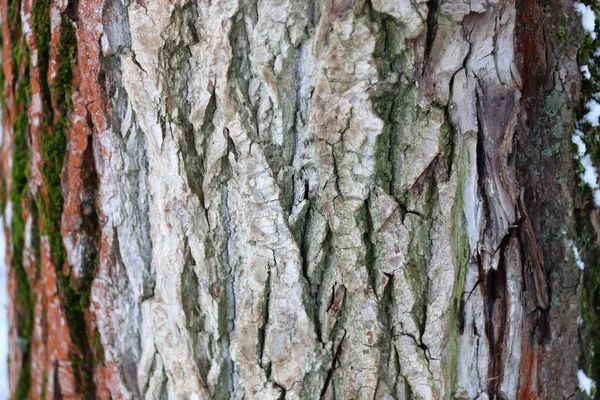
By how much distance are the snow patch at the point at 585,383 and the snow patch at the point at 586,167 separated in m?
0.48

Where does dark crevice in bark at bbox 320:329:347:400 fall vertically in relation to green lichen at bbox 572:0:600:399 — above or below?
below

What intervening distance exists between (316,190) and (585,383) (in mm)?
965

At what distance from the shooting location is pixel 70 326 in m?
1.29

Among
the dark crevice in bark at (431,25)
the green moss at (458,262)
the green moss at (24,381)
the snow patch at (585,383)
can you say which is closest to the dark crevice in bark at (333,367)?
the green moss at (458,262)

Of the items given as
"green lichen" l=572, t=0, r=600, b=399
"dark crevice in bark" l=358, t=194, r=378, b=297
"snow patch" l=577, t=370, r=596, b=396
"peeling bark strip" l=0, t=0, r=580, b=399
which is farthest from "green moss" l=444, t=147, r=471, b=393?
"snow patch" l=577, t=370, r=596, b=396

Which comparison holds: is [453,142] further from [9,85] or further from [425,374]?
[9,85]

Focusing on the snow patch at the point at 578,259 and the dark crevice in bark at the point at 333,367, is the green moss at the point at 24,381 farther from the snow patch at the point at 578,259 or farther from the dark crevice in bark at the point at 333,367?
the snow patch at the point at 578,259

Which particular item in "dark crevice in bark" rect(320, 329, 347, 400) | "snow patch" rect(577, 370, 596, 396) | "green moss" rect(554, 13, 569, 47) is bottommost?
"snow patch" rect(577, 370, 596, 396)

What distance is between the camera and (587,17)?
117 cm

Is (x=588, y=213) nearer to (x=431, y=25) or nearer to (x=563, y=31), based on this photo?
(x=563, y=31)

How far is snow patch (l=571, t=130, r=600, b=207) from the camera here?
3.97ft

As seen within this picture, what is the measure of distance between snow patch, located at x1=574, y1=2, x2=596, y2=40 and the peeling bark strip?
0.18 ft

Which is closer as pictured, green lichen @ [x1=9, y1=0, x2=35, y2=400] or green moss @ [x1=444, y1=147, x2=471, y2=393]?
green moss @ [x1=444, y1=147, x2=471, y2=393]

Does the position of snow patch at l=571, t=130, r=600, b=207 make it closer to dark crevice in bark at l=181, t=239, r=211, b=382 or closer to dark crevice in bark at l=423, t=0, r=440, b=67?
dark crevice in bark at l=423, t=0, r=440, b=67
